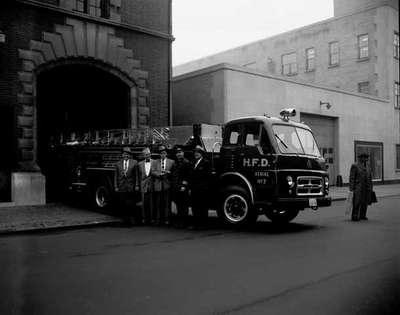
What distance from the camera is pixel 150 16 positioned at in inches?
711

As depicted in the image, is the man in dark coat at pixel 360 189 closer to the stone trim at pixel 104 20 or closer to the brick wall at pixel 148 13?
the stone trim at pixel 104 20

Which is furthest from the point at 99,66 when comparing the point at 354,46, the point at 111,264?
the point at 354,46

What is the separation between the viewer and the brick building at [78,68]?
14570 mm

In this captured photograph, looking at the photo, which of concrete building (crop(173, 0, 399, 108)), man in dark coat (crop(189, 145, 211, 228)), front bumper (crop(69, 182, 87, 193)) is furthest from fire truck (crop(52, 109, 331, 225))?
concrete building (crop(173, 0, 399, 108))

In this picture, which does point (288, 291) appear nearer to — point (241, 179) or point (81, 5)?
point (241, 179)

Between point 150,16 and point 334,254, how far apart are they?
13.6 metres

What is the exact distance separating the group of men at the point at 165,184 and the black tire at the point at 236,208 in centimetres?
54

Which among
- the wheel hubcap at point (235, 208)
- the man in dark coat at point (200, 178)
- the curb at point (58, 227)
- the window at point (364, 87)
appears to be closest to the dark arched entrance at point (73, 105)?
the curb at point (58, 227)

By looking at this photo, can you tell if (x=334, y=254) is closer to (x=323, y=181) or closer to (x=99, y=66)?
(x=323, y=181)

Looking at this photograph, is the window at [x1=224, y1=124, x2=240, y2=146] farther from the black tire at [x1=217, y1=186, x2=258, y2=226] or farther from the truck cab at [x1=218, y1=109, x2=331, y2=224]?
the black tire at [x1=217, y1=186, x2=258, y2=226]

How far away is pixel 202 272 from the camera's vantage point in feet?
19.7

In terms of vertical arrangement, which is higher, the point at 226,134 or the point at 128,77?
the point at 128,77

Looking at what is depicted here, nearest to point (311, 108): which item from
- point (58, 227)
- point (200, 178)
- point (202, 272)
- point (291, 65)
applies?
point (291, 65)

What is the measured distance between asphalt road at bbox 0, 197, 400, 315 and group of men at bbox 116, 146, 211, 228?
1.30m
